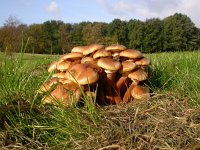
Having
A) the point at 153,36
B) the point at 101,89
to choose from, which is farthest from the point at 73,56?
the point at 153,36

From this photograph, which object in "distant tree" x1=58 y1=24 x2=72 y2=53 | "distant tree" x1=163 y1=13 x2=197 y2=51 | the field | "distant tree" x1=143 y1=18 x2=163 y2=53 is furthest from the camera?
"distant tree" x1=143 y1=18 x2=163 y2=53

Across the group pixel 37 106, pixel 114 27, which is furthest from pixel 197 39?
pixel 114 27

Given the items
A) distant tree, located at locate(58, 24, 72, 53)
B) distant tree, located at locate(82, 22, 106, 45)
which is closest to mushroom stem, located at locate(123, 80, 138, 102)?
distant tree, located at locate(58, 24, 72, 53)

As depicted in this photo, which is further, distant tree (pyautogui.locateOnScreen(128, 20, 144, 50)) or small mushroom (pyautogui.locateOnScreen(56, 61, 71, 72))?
distant tree (pyautogui.locateOnScreen(128, 20, 144, 50))

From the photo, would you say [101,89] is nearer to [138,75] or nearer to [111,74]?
[111,74]

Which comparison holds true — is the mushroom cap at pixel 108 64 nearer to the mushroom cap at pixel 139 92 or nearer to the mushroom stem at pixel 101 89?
the mushroom stem at pixel 101 89

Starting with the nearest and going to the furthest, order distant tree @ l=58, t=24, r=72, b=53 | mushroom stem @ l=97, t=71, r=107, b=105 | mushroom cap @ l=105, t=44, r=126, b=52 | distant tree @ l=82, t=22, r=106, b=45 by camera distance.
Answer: mushroom stem @ l=97, t=71, r=107, b=105 < mushroom cap @ l=105, t=44, r=126, b=52 < distant tree @ l=58, t=24, r=72, b=53 < distant tree @ l=82, t=22, r=106, b=45

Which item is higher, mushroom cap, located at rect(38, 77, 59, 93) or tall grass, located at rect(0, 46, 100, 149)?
mushroom cap, located at rect(38, 77, 59, 93)

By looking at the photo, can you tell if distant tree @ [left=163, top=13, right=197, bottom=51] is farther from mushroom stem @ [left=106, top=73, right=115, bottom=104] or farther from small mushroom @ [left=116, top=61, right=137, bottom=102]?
mushroom stem @ [left=106, top=73, right=115, bottom=104]

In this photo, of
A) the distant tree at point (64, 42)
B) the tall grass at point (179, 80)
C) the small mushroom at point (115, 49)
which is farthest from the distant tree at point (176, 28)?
the small mushroom at point (115, 49)

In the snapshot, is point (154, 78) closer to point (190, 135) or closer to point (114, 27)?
point (190, 135)
